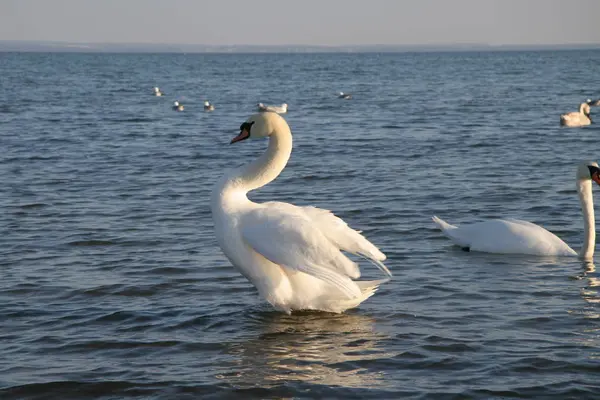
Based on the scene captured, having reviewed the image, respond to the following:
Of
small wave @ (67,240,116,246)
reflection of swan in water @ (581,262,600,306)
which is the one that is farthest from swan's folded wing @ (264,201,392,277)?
small wave @ (67,240,116,246)

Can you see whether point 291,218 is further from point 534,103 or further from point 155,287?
point 534,103

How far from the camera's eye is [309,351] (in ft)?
23.2

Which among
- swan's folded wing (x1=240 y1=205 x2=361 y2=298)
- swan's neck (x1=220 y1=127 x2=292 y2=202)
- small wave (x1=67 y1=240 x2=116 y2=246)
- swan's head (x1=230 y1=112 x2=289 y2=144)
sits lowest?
small wave (x1=67 y1=240 x2=116 y2=246)

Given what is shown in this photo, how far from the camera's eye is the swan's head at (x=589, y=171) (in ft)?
33.9

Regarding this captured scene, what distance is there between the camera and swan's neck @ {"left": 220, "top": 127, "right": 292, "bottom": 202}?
7.79 meters

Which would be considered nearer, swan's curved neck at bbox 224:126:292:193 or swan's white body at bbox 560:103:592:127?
swan's curved neck at bbox 224:126:292:193

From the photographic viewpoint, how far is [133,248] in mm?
10695

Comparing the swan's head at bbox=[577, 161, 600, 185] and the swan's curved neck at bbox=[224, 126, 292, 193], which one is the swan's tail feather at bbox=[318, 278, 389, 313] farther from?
the swan's head at bbox=[577, 161, 600, 185]

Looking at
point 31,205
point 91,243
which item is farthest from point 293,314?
point 31,205

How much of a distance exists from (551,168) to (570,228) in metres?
5.50

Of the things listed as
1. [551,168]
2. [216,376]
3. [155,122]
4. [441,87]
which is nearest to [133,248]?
[216,376]

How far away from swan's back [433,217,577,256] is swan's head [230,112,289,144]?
124 inches

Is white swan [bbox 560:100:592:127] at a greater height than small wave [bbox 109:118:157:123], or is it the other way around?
white swan [bbox 560:100:592:127]

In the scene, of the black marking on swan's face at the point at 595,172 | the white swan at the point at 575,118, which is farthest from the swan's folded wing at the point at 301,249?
the white swan at the point at 575,118
